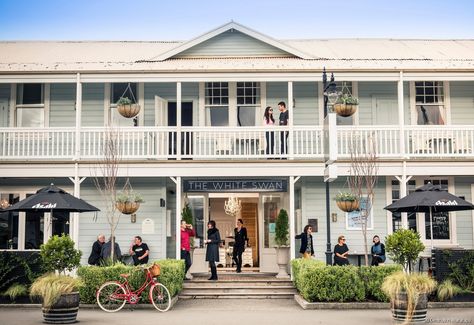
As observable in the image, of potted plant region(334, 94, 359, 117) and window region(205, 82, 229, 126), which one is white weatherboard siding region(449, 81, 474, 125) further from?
window region(205, 82, 229, 126)

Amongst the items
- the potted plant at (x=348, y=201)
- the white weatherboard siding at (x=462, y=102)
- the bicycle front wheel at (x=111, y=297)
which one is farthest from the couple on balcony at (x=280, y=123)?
the bicycle front wheel at (x=111, y=297)

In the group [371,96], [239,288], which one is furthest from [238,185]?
[371,96]

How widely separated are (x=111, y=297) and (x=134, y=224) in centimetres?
596

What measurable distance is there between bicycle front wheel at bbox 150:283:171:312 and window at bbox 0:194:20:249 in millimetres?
7308

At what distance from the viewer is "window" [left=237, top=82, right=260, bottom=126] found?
21812 mm

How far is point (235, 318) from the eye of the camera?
14.1 m

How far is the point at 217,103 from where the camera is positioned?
72.0 feet

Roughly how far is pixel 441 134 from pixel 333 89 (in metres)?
5.26

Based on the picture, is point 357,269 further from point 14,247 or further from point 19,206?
point 14,247

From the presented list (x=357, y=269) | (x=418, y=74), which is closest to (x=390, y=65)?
(x=418, y=74)

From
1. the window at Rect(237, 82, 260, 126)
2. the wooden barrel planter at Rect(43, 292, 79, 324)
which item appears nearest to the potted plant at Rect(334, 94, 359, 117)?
the window at Rect(237, 82, 260, 126)

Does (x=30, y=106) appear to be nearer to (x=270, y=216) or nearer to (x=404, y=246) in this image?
(x=270, y=216)

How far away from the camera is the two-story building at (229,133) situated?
19672mm

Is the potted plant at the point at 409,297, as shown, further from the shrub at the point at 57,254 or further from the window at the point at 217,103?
the window at the point at 217,103
